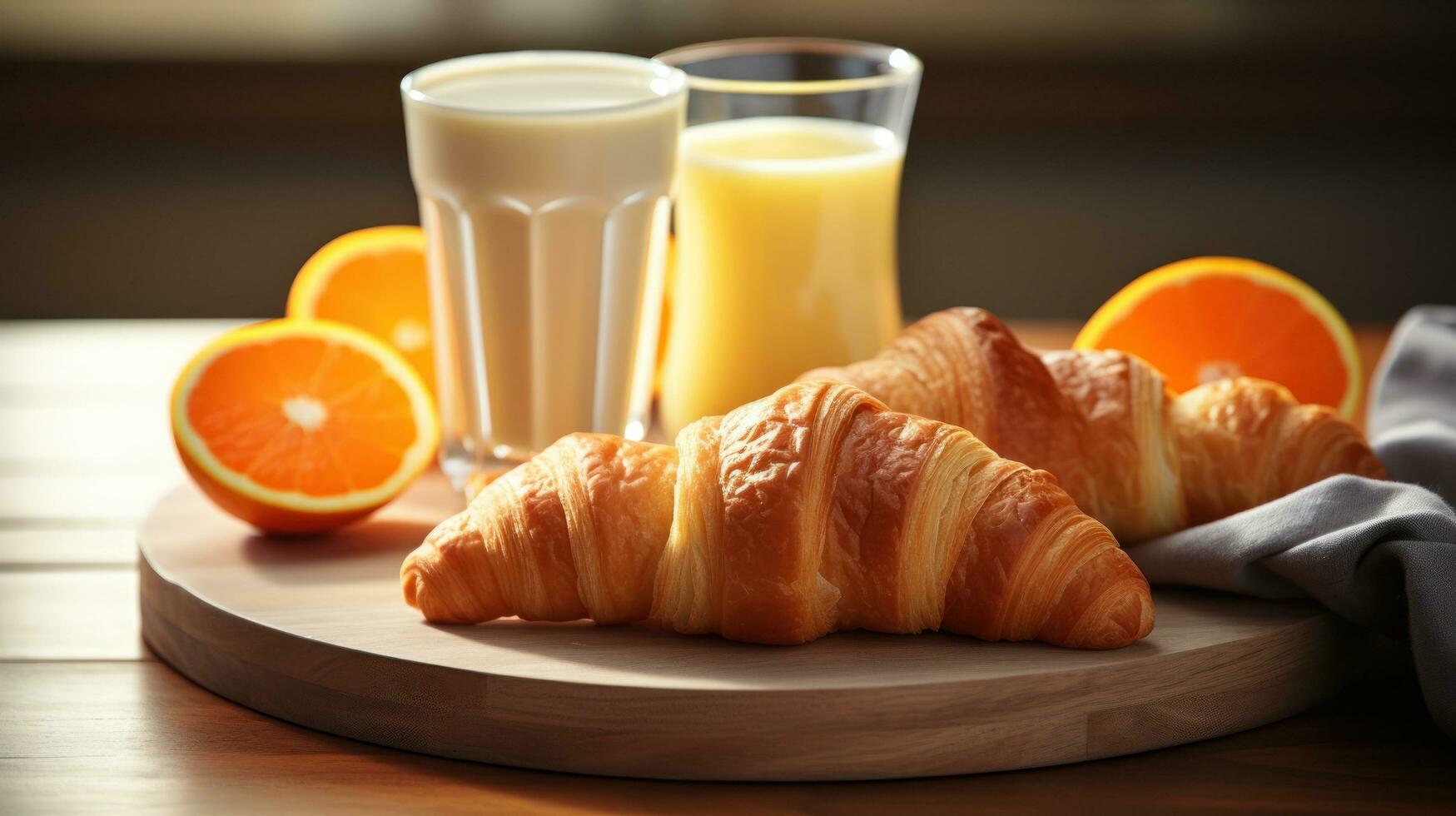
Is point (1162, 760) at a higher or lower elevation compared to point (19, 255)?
higher

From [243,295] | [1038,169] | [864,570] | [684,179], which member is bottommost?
[243,295]

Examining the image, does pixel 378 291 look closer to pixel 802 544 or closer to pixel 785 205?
pixel 785 205

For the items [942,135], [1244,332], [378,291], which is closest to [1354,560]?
[1244,332]

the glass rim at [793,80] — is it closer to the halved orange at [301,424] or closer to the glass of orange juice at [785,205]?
the glass of orange juice at [785,205]

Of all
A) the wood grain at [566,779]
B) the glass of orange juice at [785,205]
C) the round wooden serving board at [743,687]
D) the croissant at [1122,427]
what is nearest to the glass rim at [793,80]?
the glass of orange juice at [785,205]

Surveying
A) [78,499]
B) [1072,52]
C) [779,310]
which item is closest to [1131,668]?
[779,310]

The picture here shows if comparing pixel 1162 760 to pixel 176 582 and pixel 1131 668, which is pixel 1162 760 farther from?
pixel 176 582
